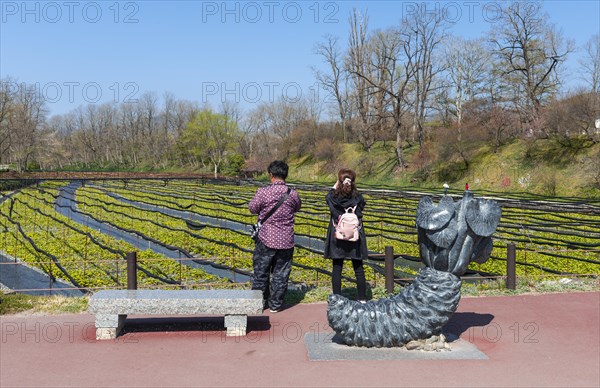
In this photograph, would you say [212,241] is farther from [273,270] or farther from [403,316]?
[403,316]

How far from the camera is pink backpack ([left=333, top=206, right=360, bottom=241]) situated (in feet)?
17.7

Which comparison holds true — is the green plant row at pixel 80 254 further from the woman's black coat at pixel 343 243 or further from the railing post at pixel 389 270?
the railing post at pixel 389 270

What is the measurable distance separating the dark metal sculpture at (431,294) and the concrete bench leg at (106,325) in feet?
6.33

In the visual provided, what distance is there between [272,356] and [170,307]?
3.63 ft

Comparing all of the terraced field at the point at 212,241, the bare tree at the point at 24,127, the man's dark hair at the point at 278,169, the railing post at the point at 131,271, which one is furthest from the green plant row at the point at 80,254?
the bare tree at the point at 24,127

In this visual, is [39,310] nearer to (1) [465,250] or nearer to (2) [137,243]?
(1) [465,250]

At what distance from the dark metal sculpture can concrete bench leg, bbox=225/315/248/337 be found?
908 millimetres

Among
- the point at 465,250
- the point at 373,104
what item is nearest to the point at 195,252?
the point at 465,250

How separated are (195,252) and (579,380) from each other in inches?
404

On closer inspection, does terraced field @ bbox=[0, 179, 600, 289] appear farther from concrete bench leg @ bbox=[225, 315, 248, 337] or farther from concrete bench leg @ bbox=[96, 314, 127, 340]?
concrete bench leg @ bbox=[225, 315, 248, 337]

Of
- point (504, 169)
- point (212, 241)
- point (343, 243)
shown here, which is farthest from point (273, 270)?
point (504, 169)

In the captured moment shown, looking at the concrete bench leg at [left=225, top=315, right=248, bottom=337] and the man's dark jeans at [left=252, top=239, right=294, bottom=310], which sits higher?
the man's dark jeans at [left=252, top=239, right=294, bottom=310]

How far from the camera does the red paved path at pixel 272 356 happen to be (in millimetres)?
4078

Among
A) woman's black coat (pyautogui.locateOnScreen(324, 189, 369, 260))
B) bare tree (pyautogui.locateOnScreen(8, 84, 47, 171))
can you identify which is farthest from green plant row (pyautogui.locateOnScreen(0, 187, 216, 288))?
bare tree (pyautogui.locateOnScreen(8, 84, 47, 171))
